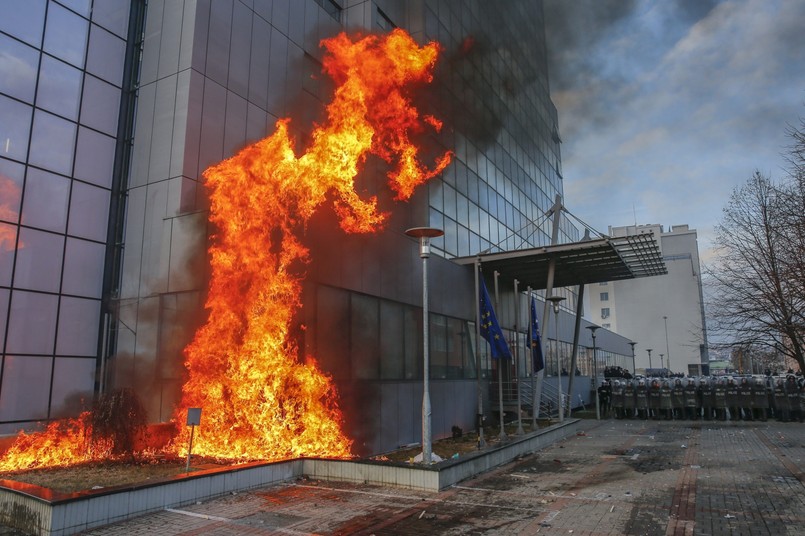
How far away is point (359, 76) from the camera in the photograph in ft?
61.3

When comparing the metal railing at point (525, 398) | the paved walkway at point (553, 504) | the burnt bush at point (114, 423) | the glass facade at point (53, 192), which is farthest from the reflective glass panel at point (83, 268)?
the metal railing at point (525, 398)

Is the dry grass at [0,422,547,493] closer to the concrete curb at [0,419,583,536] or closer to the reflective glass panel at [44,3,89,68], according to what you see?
the concrete curb at [0,419,583,536]

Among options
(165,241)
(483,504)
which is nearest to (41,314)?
(165,241)

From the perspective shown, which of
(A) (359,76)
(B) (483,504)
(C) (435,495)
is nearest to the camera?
(B) (483,504)

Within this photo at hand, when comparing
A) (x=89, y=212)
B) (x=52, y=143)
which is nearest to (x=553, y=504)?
(x=89, y=212)

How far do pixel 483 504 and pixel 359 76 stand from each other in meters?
14.8

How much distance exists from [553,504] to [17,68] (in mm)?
16590

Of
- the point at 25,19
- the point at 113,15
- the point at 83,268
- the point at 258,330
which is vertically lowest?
the point at 258,330

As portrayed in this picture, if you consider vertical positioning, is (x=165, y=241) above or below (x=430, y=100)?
below

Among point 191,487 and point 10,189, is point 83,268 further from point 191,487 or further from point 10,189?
point 191,487

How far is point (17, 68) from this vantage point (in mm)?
13797

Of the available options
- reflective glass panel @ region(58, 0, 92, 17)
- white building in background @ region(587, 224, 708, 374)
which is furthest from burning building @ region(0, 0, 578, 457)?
white building in background @ region(587, 224, 708, 374)

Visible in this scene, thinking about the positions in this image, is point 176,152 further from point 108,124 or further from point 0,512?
point 0,512

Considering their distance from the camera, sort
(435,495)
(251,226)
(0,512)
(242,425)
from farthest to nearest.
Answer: (251,226), (242,425), (435,495), (0,512)
